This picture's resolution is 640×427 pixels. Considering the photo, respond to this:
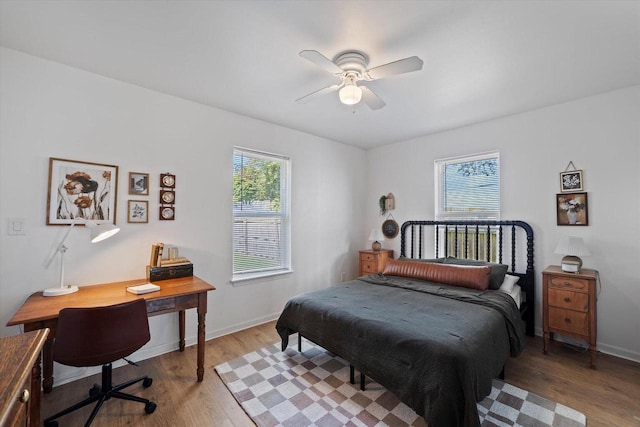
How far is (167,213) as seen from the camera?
9.02 ft

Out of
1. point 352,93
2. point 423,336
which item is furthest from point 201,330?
point 352,93

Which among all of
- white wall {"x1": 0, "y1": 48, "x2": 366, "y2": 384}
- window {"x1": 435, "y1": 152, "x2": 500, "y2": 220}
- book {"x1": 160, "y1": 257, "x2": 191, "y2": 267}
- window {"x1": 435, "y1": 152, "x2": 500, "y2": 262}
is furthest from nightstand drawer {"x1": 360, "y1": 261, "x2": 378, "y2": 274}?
book {"x1": 160, "y1": 257, "x2": 191, "y2": 267}

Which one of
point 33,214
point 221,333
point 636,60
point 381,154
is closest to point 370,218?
point 381,154

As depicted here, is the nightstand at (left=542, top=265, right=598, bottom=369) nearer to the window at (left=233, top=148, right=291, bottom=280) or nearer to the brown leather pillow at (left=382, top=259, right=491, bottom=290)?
the brown leather pillow at (left=382, top=259, right=491, bottom=290)

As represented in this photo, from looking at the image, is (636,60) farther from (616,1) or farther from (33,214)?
(33,214)

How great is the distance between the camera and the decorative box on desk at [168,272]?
2428mm

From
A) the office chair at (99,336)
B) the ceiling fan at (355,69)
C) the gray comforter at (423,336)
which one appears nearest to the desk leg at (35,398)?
the office chair at (99,336)

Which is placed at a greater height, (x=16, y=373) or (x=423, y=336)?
(x=16, y=373)

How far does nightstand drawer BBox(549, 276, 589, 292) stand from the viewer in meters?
2.45

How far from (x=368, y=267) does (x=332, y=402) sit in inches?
94.0

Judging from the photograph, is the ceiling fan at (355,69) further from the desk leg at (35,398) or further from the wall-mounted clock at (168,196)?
the desk leg at (35,398)

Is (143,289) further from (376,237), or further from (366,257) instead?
(376,237)

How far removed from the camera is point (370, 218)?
4801 millimetres

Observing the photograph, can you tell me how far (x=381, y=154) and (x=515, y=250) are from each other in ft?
7.79
